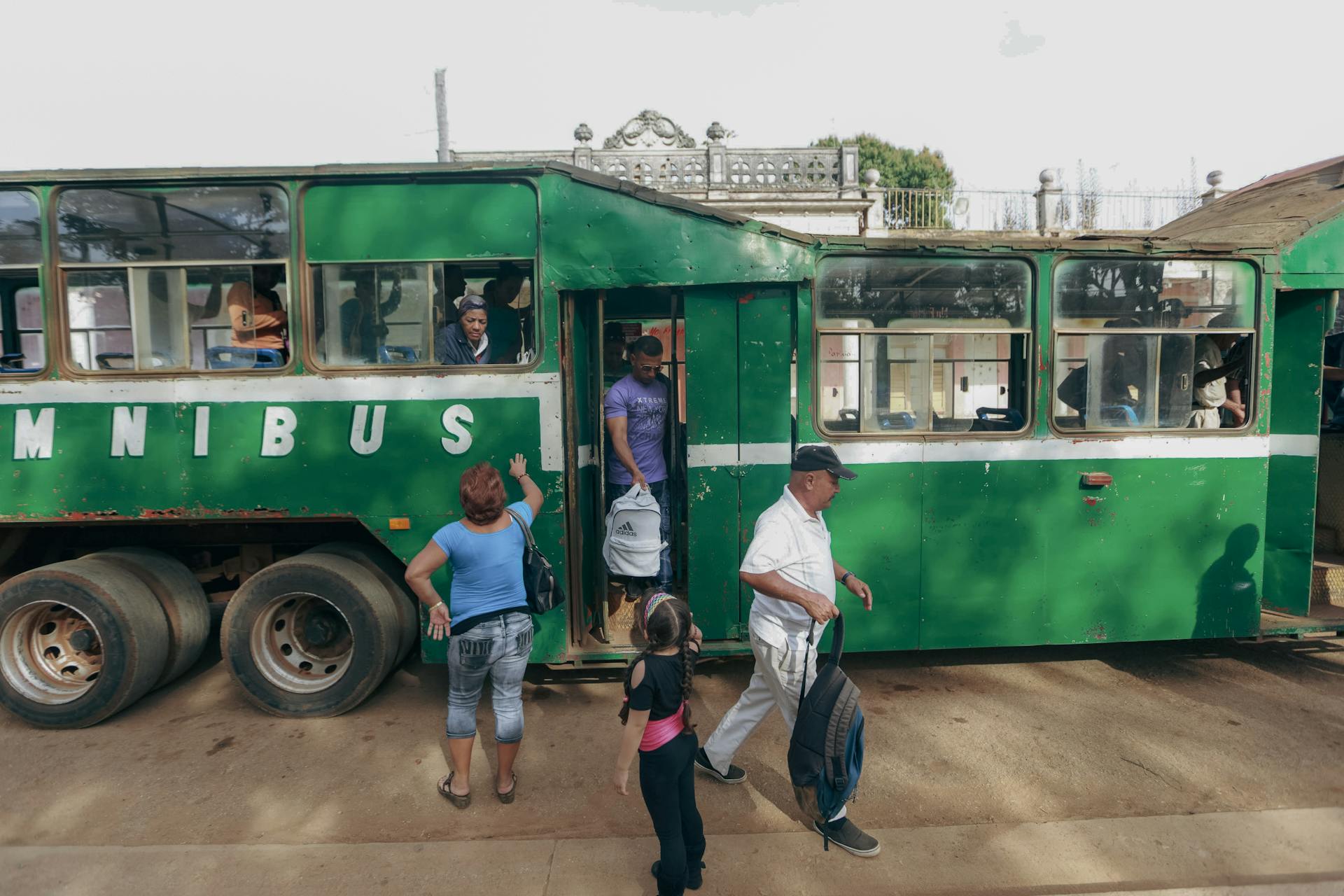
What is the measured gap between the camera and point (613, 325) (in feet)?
19.3

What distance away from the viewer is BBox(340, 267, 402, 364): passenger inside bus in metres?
4.40

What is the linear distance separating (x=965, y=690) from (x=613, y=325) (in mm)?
3547

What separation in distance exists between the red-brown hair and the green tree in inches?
1513

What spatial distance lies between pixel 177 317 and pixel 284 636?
77.9 inches

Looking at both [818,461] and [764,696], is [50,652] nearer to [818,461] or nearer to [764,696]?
[764,696]

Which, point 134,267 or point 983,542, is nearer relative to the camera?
point 134,267

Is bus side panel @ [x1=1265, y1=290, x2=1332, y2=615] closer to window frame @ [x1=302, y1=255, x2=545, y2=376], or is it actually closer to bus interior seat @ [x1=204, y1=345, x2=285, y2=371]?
window frame @ [x1=302, y1=255, x2=545, y2=376]

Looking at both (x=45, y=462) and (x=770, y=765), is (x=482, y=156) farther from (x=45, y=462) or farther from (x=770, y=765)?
(x=770, y=765)

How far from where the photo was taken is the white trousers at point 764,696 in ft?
10.8

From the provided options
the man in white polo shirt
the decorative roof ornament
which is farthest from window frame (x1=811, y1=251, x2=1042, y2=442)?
the decorative roof ornament

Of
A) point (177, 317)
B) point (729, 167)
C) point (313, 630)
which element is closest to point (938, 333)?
point (313, 630)

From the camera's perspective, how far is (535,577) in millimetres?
3709

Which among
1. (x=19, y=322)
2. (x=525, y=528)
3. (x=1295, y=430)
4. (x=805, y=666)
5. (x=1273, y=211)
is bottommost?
(x=805, y=666)

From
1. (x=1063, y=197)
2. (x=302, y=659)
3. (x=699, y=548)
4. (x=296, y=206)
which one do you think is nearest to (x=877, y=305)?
(x=699, y=548)
